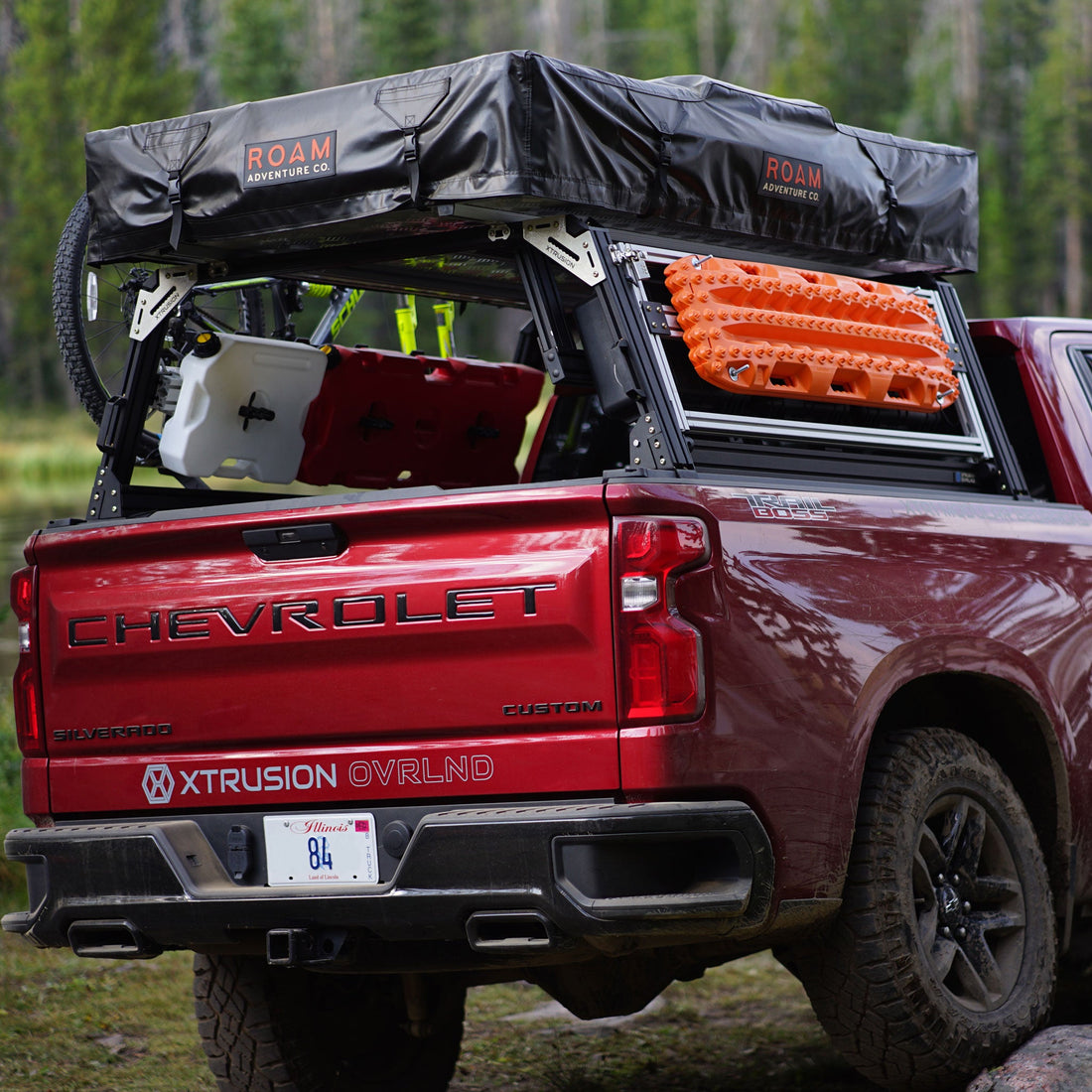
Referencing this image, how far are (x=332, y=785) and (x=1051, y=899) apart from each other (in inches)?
80.5

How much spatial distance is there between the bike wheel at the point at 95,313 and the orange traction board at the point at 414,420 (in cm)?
42

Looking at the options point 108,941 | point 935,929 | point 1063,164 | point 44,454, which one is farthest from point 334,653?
point 1063,164

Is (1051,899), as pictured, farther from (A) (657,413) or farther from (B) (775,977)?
(B) (775,977)

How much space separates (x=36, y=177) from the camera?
47250mm

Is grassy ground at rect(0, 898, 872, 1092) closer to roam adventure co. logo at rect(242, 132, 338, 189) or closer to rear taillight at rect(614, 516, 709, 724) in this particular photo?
rear taillight at rect(614, 516, 709, 724)

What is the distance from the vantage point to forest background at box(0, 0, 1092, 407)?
47.2 meters

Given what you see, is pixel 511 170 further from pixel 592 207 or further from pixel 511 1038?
pixel 511 1038

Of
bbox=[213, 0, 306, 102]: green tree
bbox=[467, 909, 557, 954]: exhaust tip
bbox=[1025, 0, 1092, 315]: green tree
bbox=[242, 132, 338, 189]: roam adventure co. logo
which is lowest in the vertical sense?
bbox=[467, 909, 557, 954]: exhaust tip

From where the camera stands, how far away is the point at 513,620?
370cm

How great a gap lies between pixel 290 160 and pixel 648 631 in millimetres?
1665

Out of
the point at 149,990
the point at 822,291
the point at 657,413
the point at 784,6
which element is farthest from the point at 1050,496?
the point at 784,6

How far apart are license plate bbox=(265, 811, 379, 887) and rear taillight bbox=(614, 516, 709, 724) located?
699mm

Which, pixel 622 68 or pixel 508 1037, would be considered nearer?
pixel 508 1037

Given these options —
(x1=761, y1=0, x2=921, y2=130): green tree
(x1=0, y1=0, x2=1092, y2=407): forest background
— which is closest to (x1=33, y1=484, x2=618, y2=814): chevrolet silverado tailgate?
(x1=0, y1=0, x2=1092, y2=407): forest background
